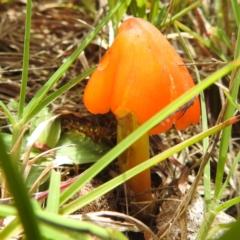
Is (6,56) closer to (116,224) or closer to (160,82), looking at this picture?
(160,82)

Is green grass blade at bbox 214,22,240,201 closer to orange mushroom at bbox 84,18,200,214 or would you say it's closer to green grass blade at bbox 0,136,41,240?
orange mushroom at bbox 84,18,200,214

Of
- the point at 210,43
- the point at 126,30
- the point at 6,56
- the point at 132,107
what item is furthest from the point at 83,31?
the point at 132,107

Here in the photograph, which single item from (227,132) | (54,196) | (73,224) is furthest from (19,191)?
(227,132)

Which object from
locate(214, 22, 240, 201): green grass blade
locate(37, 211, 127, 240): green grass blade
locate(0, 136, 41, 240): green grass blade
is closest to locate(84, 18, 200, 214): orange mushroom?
locate(214, 22, 240, 201): green grass blade

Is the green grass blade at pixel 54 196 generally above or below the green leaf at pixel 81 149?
above

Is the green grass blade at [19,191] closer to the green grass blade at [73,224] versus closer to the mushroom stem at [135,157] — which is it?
the green grass blade at [73,224]

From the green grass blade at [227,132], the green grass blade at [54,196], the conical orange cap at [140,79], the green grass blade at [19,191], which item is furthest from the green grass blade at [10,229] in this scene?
the green grass blade at [227,132]
